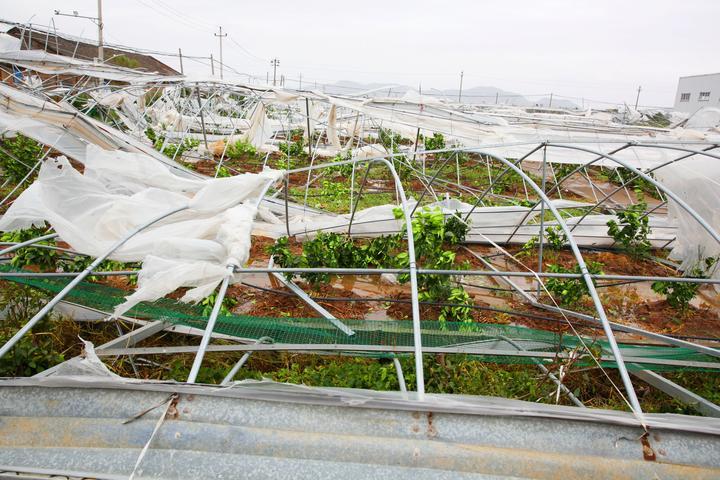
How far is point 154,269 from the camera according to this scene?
326 centimetres

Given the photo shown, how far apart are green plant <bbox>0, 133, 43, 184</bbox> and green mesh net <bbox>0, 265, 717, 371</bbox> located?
22.5 ft

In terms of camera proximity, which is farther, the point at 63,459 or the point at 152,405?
the point at 152,405

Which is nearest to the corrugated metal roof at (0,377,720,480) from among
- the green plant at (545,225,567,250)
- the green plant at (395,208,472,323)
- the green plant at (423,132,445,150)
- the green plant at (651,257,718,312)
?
the green plant at (395,208,472,323)

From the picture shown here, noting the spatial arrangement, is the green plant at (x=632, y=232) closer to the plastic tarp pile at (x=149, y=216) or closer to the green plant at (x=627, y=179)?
the green plant at (x=627, y=179)

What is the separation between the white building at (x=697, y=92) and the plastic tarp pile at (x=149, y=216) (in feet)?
139

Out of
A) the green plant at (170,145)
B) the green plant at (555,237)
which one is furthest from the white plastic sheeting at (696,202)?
the green plant at (170,145)

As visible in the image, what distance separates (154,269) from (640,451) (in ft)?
10.2

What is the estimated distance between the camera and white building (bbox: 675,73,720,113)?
3762 centimetres

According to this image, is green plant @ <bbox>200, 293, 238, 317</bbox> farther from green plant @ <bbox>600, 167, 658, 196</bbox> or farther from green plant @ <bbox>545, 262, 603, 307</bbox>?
green plant @ <bbox>600, 167, 658, 196</bbox>

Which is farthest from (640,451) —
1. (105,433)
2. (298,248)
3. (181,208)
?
(298,248)

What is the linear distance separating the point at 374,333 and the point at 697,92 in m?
48.4

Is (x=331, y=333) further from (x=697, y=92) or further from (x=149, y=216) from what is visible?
(x=697, y=92)

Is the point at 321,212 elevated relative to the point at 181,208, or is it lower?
lower

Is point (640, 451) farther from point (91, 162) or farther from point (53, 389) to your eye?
point (91, 162)
